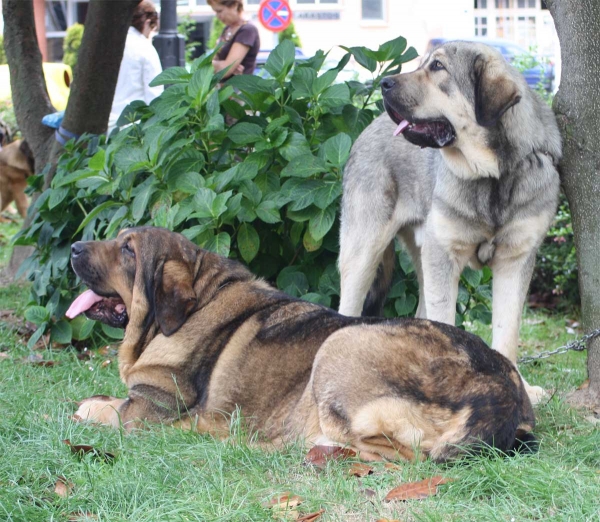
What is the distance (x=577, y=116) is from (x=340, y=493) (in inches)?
107

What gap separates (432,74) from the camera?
5016 millimetres

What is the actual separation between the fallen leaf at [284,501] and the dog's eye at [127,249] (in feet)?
5.63

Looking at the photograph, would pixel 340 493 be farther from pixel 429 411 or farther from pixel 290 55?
pixel 290 55

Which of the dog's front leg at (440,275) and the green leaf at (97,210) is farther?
the green leaf at (97,210)

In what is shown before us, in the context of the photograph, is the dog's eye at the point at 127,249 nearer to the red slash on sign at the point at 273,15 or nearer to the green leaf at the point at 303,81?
the green leaf at the point at 303,81

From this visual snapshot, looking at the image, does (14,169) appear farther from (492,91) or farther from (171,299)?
(492,91)

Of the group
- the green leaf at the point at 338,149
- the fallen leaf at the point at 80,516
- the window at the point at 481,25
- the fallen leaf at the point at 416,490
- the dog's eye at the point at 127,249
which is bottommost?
the window at the point at 481,25

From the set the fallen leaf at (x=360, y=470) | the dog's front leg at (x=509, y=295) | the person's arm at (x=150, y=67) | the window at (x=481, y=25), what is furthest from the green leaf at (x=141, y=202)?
the window at (x=481, y=25)

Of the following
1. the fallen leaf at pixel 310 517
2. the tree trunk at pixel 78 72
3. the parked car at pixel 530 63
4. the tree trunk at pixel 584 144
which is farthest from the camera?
the parked car at pixel 530 63

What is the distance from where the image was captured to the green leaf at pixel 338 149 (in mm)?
6074

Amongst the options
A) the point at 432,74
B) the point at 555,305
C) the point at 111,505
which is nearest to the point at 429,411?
the point at 111,505

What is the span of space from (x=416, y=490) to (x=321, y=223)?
286 cm

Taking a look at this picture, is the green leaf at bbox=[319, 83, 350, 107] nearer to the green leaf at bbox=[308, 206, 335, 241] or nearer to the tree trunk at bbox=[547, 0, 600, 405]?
the green leaf at bbox=[308, 206, 335, 241]

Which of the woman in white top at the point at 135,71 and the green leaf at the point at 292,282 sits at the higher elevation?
the woman in white top at the point at 135,71
